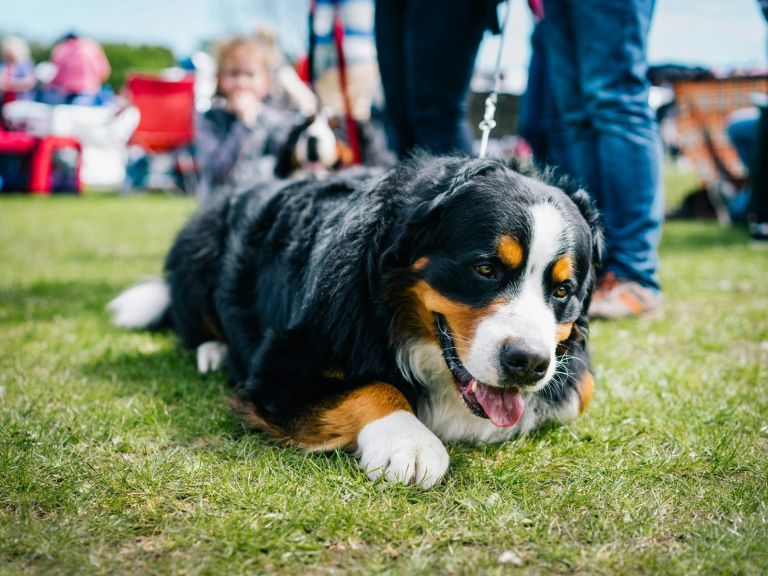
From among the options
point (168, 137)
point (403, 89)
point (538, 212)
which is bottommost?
point (168, 137)

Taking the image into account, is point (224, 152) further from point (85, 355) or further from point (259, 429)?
point (259, 429)

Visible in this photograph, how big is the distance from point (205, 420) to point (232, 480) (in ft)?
1.78

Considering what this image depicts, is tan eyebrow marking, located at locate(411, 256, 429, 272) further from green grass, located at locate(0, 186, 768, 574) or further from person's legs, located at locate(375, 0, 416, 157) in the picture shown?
person's legs, located at locate(375, 0, 416, 157)

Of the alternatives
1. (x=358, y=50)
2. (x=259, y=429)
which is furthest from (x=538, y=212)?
(x=358, y=50)

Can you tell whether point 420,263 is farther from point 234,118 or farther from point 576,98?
point 234,118

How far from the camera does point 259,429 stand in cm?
223

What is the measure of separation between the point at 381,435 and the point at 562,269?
0.74 metres

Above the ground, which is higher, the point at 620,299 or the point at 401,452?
the point at 401,452

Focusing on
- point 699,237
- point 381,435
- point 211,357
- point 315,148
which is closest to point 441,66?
point 211,357

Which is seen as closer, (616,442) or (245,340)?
(616,442)

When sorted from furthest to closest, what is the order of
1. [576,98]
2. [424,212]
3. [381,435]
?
1. [576,98]
2. [424,212]
3. [381,435]

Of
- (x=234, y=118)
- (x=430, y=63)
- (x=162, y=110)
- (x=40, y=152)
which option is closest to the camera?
(x=430, y=63)

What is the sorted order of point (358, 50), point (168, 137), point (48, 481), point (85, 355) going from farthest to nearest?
point (168, 137), point (358, 50), point (85, 355), point (48, 481)

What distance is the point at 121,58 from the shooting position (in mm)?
29031
